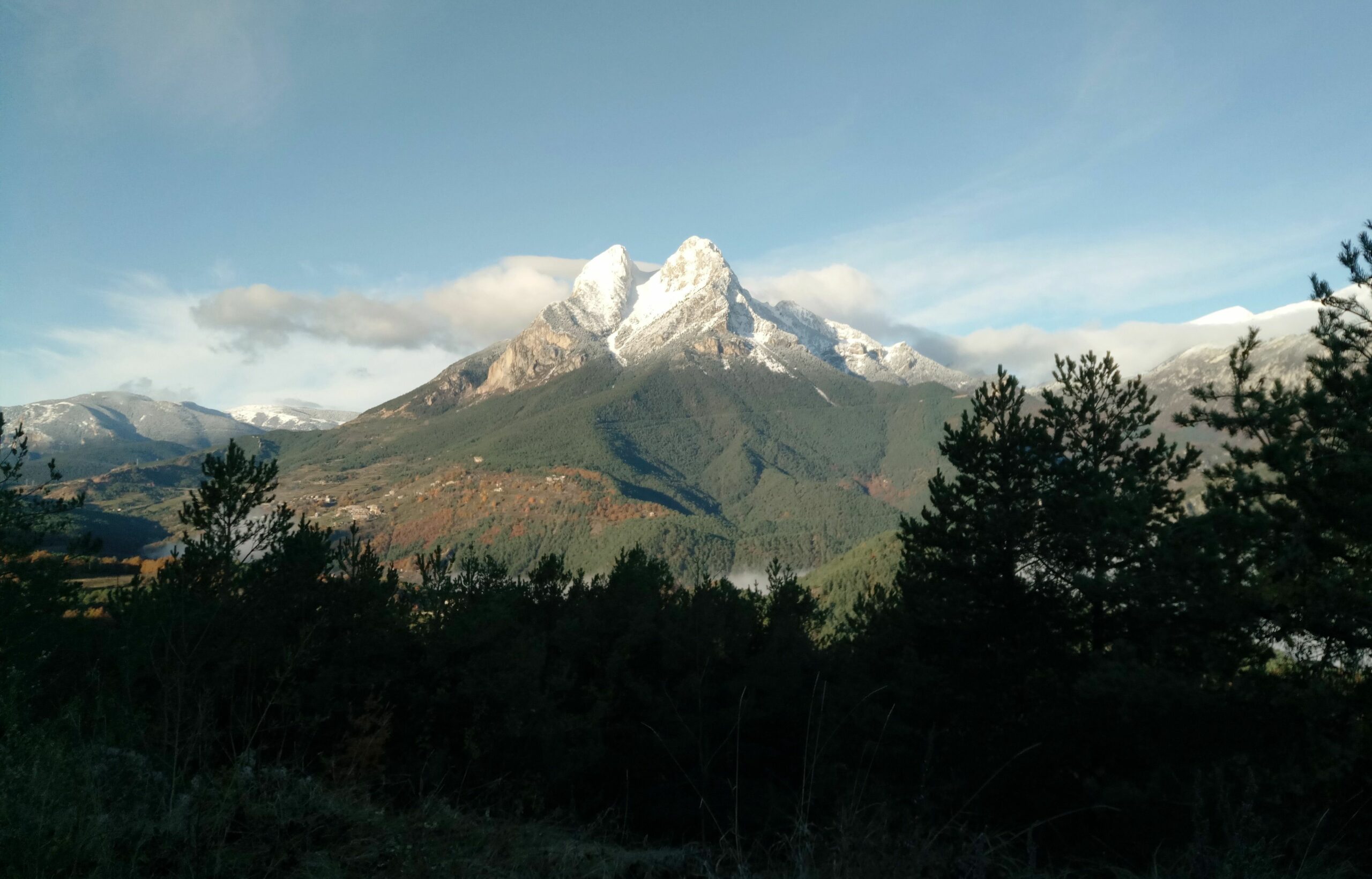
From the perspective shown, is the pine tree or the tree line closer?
the tree line

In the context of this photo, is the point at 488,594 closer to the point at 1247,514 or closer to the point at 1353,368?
the point at 1247,514

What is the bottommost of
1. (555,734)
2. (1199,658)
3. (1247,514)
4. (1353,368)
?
(555,734)

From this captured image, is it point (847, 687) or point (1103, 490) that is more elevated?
point (1103, 490)

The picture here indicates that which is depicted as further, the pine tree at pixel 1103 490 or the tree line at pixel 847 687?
the pine tree at pixel 1103 490

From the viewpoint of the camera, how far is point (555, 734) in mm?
20047

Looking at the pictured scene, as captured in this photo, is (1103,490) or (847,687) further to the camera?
(847,687)

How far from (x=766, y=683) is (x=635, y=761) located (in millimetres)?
5139

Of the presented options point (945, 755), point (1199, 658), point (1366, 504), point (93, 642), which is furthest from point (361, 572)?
point (1366, 504)

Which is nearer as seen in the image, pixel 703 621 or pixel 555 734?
pixel 555 734

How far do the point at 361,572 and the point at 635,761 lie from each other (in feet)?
37.0

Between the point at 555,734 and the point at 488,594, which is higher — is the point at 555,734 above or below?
below

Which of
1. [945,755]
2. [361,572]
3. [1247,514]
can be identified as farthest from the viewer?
[361,572]

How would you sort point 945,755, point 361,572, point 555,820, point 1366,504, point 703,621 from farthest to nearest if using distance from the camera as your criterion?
point 703,621
point 361,572
point 945,755
point 1366,504
point 555,820

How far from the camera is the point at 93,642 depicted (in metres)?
21.8
